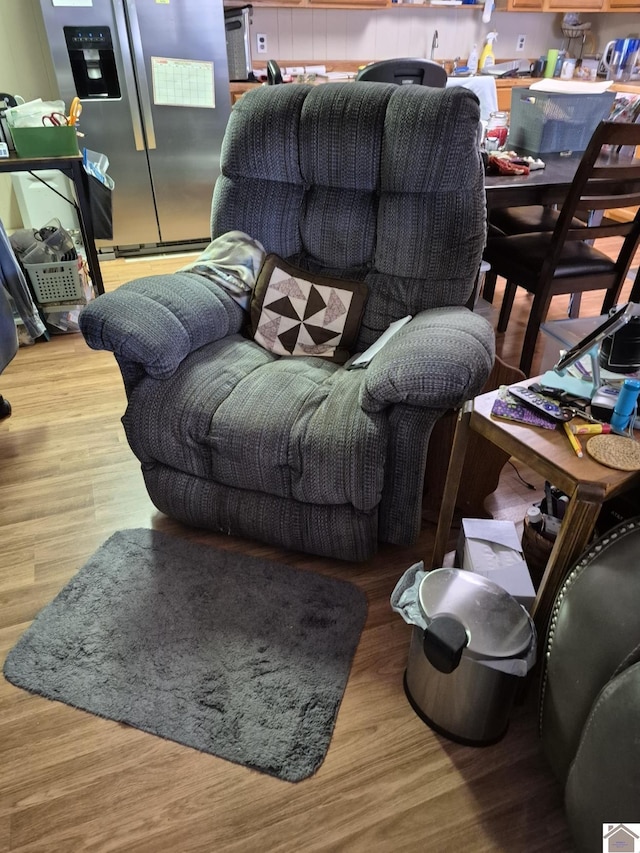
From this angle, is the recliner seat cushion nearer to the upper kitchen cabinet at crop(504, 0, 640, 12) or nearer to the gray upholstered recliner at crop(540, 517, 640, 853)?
the gray upholstered recliner at crop(540, 517, 640, 853)

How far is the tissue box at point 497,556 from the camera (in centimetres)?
132

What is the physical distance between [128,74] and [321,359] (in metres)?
2.49

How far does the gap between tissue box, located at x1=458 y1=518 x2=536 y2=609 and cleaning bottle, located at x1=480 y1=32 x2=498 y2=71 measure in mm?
4262

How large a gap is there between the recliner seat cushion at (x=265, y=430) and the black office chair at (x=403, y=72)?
1.36 m

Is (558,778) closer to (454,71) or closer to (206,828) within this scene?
(206,828)

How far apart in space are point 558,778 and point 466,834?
194 mm

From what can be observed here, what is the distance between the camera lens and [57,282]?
2.69 metres

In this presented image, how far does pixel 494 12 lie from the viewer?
14.8 feet

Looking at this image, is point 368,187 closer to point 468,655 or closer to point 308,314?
point 308,314

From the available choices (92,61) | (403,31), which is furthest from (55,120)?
(403,31)

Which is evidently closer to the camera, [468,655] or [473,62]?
[468,655]

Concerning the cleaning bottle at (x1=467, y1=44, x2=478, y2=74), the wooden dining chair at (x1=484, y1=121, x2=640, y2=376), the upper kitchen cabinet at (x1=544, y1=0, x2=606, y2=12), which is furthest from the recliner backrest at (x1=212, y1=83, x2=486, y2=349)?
the upper kitchen cabinet at (x1=544, y1=0, x2=606, y2=12)

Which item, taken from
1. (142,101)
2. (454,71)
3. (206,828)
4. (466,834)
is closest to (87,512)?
(206,828)

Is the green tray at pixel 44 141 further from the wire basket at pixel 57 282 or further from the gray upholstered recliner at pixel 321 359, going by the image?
the gray upholstered recliner at pixel 321 359
